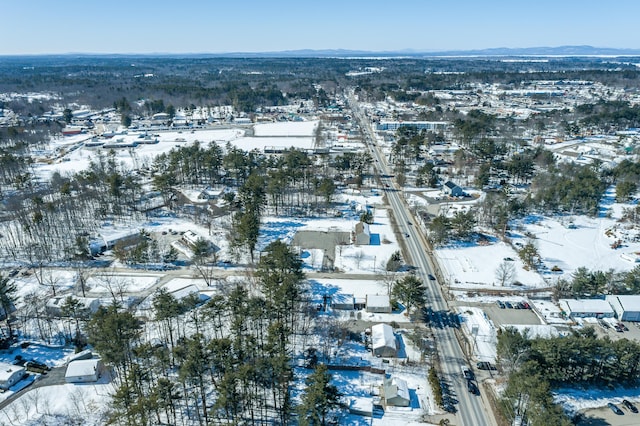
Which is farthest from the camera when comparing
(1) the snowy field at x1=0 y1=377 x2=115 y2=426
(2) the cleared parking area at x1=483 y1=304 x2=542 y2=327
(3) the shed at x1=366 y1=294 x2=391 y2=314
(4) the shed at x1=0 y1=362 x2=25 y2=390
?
(3) the shed at x1=366 y1=294 x2=391 y2=314

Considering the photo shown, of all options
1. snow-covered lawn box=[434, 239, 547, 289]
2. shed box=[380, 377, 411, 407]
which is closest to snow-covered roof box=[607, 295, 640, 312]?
snow-covered lawn box=[434, 239, 547, 289]

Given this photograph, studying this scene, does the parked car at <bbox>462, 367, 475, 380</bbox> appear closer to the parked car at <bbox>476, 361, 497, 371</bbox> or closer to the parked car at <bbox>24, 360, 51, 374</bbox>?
the parked car at <bbox>476, 361, 497, 371</bbox>

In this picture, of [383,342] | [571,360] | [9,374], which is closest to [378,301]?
[383,342]

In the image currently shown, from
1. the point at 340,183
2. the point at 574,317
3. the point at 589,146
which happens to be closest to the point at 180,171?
the point at 340,183

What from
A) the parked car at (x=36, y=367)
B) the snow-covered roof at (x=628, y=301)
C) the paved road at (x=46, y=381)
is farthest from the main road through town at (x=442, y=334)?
the parked car at (x=36, y=367)

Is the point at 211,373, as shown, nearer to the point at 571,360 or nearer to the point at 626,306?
the point at 571,360

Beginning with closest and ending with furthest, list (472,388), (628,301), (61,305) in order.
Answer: (472,388)
(61,305)
(628,301)
